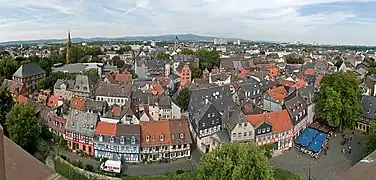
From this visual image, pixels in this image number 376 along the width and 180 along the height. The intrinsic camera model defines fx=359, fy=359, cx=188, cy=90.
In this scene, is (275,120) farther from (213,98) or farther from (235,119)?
(213,98)

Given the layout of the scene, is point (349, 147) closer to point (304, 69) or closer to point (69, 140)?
point (69, 140)

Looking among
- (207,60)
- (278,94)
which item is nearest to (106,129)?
(278,94)

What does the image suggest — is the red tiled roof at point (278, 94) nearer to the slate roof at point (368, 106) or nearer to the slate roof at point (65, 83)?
the slate roof at point (368, 106)

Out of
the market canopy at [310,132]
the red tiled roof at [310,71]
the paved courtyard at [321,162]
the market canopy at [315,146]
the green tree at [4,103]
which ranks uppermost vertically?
the red tiled roof at [310,71]

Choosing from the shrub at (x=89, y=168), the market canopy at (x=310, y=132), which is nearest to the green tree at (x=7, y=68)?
the shrub at (x=89, y=168)

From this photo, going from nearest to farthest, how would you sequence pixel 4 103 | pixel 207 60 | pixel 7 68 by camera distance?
pixel 4 103
pixel 7 68
pixel 207 60

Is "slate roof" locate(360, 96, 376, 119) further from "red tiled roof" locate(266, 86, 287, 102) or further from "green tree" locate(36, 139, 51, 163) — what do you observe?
"green tree" locate(36, 139, 51, 163)
